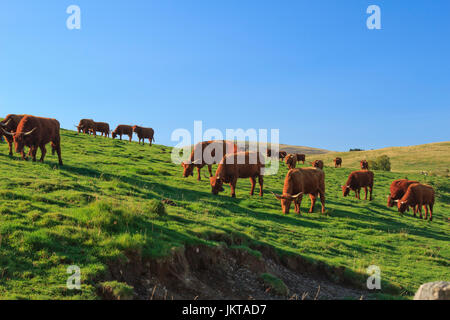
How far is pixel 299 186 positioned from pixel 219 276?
32.0 feet

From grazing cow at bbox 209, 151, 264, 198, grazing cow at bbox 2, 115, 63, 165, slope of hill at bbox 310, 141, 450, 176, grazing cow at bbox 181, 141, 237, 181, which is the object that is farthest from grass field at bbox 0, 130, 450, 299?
slope of hill at bbox 310, 141, 450, 176

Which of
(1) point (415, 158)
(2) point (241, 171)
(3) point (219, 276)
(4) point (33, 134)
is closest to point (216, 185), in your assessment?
(2) point (241, 171)

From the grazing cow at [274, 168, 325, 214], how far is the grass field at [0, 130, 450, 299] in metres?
0.67

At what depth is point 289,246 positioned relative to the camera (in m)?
11.9

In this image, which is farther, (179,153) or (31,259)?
(179,153)

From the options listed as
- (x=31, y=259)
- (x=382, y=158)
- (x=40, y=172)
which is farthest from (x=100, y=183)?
(x=382, y=158)

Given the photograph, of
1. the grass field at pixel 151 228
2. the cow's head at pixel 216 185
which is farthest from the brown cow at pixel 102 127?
the cow's head at pixel 216 185

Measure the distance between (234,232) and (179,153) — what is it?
80.6ft

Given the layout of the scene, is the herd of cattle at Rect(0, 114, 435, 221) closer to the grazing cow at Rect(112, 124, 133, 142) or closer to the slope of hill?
the grazing cow at Rect(112, 124, 133, 142)

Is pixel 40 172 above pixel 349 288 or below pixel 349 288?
above

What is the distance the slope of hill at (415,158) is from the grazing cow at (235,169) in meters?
46.2

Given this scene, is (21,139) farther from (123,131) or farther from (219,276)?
(123,131)

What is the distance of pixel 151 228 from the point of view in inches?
369
